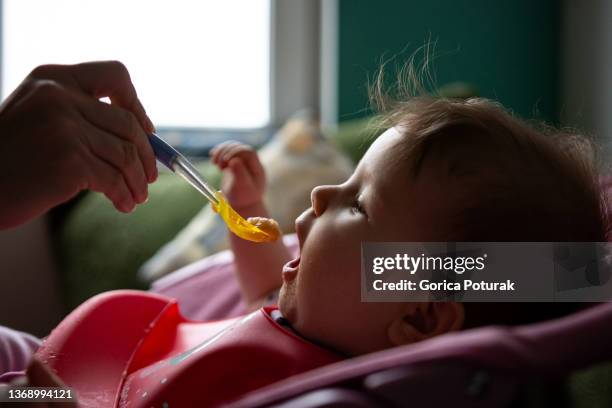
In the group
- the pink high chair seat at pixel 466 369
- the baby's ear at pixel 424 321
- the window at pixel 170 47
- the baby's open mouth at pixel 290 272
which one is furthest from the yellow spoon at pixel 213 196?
the window at pixel 170 47

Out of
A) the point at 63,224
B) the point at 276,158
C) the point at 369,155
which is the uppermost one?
the point at 369,155

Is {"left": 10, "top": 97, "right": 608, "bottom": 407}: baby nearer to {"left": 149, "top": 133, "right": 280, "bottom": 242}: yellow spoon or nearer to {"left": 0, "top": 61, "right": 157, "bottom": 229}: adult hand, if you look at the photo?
{"left": 149, "top": 133, "right": 280, "bottom": 242}: yellow spoon

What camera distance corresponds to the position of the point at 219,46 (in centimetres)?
224

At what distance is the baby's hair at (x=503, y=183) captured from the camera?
638 millimetres

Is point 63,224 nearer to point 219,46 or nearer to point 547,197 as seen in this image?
point 219,46

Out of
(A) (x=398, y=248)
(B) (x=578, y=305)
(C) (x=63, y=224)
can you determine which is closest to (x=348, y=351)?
(A) (x=398, y=248)

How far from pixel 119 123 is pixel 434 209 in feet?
0.98

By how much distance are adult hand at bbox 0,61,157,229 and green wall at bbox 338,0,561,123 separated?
1.54 m

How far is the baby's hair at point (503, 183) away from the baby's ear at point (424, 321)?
15 mm

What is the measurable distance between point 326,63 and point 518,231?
169 centimetres

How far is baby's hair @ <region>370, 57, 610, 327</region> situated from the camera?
64 cm

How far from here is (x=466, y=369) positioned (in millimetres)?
403

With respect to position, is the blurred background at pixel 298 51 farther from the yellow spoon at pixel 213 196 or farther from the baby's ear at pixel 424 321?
the baby's ear at pixel 424 321

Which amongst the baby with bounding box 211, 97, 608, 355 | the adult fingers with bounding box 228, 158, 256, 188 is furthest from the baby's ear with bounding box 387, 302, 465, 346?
the adult fingers with bounding box 228, 158, 256, 188
